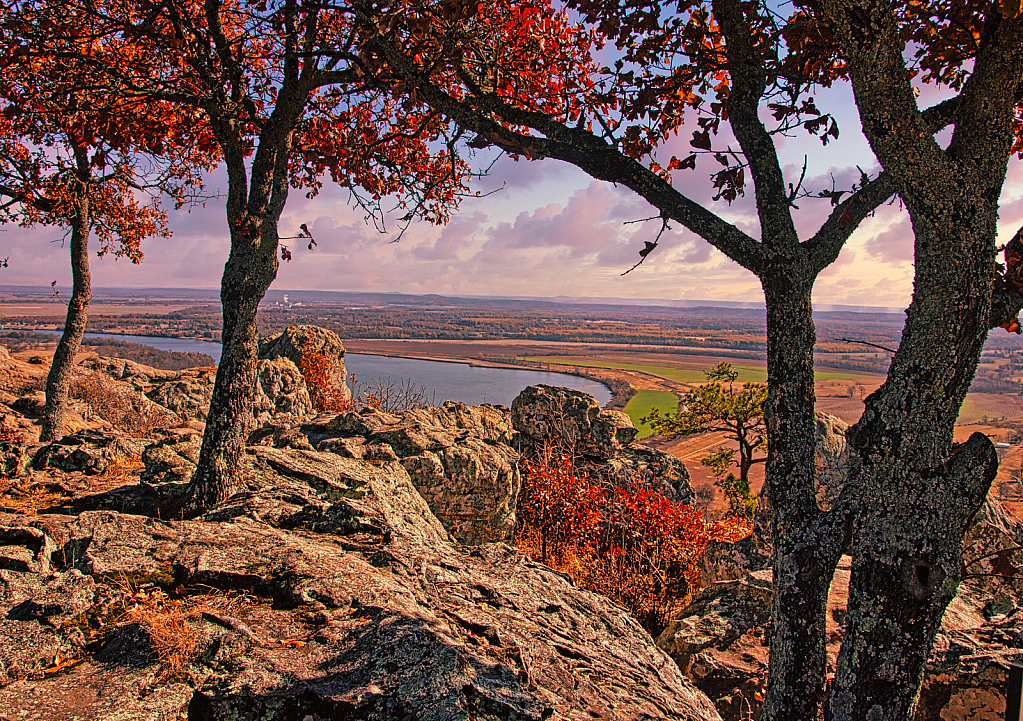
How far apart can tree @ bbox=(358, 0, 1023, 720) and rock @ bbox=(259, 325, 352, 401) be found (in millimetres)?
15034

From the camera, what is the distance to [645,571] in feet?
29.4

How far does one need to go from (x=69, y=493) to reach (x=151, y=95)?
408cm

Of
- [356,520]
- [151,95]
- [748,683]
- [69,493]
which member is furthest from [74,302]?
[748,683]

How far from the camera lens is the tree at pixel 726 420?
14.7 metres

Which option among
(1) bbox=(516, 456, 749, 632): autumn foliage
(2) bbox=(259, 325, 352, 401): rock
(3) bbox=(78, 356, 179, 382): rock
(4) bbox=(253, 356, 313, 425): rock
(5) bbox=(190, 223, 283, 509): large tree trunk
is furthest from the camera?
(2) bbox=(259, 325, 352, 401): rock

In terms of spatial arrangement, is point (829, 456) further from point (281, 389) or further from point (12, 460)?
point (281, 389)

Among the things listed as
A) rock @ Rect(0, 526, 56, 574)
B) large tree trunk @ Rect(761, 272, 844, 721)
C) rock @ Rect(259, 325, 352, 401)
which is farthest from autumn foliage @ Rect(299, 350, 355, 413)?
large tree trunk @ Rect(761, 272, 844, 721)

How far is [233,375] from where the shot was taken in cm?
536

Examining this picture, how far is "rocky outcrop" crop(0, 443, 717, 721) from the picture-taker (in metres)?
2.52

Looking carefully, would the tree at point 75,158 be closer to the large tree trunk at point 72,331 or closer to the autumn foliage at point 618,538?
the large tree trunk at point 72,331

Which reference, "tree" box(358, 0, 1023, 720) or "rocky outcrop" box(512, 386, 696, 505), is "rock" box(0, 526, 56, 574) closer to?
"tree" box(358, 0, 1023, 720)

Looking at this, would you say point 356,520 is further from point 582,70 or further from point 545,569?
point 582,70

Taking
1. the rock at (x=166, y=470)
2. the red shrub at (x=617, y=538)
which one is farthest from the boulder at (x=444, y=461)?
the red shrub at (x=617, y=538)

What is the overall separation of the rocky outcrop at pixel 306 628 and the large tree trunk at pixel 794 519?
2.61ft
